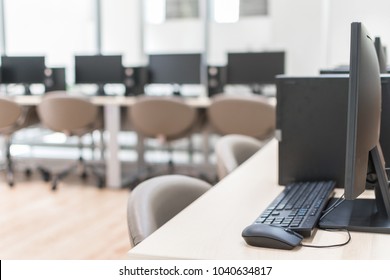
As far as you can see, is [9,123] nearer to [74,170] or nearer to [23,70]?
[74,170]

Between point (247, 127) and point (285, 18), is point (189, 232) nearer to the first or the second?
point (247, 127)

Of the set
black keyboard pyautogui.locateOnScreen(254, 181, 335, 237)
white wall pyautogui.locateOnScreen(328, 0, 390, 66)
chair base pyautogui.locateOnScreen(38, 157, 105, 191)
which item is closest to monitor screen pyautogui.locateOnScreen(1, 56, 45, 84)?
chair base pyautogui.locateOnScreen(38, 157, 105, 191)

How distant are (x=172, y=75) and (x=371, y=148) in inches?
159

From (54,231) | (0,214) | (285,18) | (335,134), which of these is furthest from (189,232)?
(285,18)

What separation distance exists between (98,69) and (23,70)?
78 cm

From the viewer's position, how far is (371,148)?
1149 millimetres

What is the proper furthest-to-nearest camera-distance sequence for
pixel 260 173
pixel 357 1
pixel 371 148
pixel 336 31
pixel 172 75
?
1. pixel 172 75
2. pixel 336 31
3. pixel 357 1
4. pixel 260 173
5. pixel 371 148

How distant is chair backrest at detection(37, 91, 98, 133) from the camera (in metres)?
4.45

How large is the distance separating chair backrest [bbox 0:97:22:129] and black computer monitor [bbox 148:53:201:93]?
1.32 meters

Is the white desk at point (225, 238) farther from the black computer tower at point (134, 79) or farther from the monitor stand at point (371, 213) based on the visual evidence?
the black computer tower at point (134, 79)

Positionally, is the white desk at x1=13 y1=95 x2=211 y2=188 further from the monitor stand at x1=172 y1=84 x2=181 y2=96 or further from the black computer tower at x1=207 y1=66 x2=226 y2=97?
the monitor stand at x1=172 y1=84 x2=181 y2=96

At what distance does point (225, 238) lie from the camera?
3.78 ft

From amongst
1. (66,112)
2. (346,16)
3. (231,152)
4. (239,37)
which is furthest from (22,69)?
(231,152)
